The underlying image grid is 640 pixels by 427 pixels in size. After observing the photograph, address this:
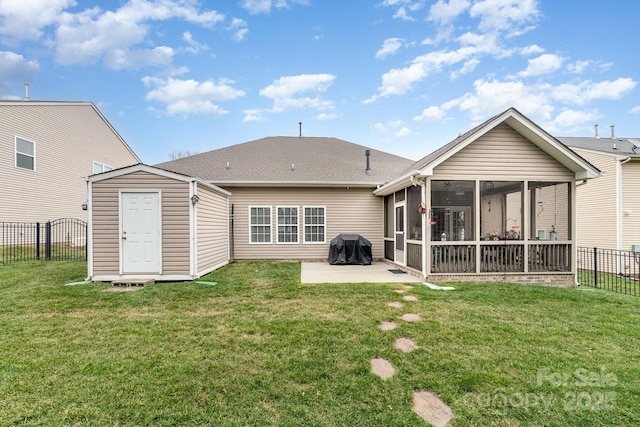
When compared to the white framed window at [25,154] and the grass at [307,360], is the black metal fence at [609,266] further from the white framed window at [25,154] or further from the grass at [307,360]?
the white framed window at [25,154]

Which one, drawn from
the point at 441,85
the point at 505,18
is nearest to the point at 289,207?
the point at 441,85

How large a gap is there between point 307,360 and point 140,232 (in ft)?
19.2

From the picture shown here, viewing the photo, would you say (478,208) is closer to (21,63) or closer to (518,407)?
(518,407)

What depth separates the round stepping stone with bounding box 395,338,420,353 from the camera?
131 inches

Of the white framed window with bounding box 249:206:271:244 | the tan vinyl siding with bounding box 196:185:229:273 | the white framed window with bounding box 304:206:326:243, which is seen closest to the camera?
Result: the tan vinyl siding with bounding box 196:185:229:273

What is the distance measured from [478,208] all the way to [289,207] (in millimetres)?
6268

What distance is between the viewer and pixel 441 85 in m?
12.9

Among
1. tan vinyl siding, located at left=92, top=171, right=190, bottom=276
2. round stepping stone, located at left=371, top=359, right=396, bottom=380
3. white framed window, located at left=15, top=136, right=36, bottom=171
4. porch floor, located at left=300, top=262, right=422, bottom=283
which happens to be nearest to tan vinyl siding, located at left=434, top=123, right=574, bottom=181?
porch floor, located at left=300, top=262, right=422, bottom=283

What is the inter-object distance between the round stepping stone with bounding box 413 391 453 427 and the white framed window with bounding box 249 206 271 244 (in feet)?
28.9

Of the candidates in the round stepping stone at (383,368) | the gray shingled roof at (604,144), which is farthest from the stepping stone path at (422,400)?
the gray shingled roof at (604,144)

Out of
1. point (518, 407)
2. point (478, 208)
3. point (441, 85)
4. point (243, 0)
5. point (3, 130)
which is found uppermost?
point (243, 0)

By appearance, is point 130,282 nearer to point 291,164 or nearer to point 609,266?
point 291,164

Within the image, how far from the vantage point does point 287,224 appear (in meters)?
10.9

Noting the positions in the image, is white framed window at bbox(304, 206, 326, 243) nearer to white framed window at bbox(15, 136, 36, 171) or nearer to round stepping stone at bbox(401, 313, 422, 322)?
round stepping stone at bbox(401, 313, 422, 322)
